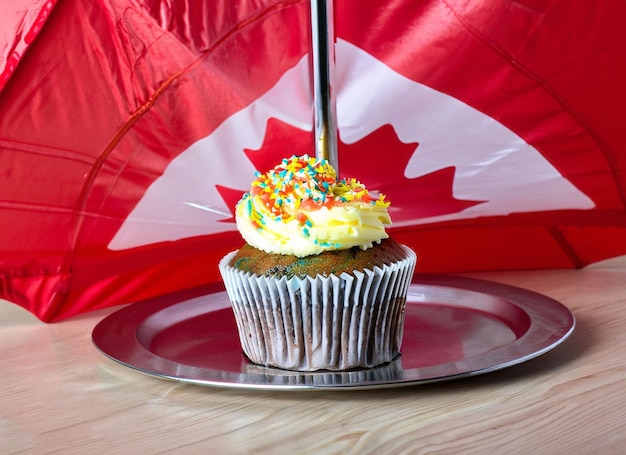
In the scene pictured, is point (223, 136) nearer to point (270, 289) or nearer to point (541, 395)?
point (270, 289)

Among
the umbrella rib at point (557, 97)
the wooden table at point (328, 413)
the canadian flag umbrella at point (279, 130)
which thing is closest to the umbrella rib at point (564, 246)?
the canadian flag umbrella at point (279, 130)

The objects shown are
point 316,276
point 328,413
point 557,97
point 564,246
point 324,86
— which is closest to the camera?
point 328,413

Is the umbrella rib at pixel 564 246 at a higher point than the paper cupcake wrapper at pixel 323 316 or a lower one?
higher

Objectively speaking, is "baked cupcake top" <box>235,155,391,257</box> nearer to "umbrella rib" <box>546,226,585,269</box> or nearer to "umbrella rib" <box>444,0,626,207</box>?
"umbrella rib" <box>444,0,626,207</box>

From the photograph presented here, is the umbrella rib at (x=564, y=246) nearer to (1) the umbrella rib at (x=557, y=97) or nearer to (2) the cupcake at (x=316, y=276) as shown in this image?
(1) the umbrella rib at (x=557, y=97)

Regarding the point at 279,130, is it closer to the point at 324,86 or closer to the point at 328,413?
the point at 324,86

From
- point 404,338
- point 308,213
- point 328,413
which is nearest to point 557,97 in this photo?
point 404,338

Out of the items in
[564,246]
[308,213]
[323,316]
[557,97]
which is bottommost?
[323,316]

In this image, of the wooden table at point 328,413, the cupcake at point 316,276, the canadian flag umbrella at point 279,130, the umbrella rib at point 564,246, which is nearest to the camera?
the wooden table at point 328,413
